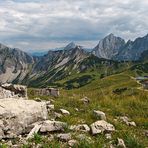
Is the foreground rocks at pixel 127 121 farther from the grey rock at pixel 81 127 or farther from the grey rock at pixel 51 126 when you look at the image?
the grey rock at pixel 51 126

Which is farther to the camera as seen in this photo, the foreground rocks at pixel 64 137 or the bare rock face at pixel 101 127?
the bare rock face at pixel 101 127

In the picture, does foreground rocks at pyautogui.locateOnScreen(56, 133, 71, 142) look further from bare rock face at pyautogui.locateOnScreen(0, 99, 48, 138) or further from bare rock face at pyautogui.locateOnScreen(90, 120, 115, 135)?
bare rock face at pyautogui.locateOnScreen(0, 99, 48, 138)

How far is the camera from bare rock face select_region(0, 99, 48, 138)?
53.8 ft

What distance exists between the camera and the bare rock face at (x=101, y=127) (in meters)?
17.0

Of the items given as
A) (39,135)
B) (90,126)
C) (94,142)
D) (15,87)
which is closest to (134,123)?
(90,126)

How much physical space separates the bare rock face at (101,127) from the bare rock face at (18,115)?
8.44 feet

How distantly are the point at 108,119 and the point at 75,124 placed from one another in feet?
6.82

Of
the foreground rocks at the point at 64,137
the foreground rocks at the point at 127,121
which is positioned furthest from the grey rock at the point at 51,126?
the foreground rocks at the point at 127,121

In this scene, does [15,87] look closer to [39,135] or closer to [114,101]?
[114,101]

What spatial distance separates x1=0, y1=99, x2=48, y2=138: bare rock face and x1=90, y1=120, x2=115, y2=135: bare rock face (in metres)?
2.57

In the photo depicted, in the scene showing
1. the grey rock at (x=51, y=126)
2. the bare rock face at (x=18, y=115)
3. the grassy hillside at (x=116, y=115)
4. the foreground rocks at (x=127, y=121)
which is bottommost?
the foreground rocks at (x=127, y=121)

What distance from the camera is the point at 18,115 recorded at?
55.5 ft

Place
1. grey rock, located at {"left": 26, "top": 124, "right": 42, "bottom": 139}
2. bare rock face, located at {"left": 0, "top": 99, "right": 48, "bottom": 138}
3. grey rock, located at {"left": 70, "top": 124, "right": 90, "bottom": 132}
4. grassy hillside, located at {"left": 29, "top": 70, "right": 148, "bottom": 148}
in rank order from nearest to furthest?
grassy hillside, located at {"left": 29, "top": 70, "right": 148, "bottom": 148}, grey rock, located at {"left": 26, "top": 124, "right": 42, "bottom": 139}, bare rock face, located at {"left": 0, "top": 99, "right": 48, "bottom": 138}, grey rock, located at {"left": 70, "top": 124, "right": 90, "bottom": 132}

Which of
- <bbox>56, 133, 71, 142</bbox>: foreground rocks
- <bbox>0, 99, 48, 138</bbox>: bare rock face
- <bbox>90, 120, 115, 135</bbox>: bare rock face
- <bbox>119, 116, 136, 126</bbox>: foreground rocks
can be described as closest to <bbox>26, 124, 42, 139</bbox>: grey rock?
<bbox>0, 99, 48, 138</bbox>: bare rock face
